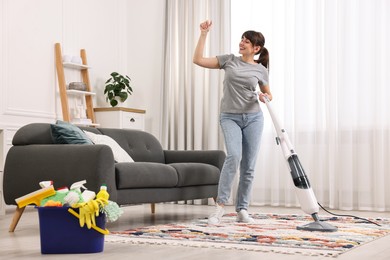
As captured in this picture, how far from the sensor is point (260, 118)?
3910 mm

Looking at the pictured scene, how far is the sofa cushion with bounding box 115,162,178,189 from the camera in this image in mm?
3555

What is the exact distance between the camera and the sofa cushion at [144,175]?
140 inches

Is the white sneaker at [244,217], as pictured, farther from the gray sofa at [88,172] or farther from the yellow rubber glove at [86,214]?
the yellow rubber glove at [86,214]

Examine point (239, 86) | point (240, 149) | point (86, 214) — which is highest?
point (239, 86)

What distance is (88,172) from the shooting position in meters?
3.41

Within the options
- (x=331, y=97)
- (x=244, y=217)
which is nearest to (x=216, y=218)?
(x=244, y=217)

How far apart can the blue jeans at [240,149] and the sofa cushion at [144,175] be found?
372mm

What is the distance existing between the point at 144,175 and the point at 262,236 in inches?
36.5

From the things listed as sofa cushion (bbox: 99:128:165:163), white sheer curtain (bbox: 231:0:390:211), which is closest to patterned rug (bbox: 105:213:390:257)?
sofa cushion (bbox: 99:128:165:163)

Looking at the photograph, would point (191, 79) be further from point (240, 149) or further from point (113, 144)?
point (240, 149)

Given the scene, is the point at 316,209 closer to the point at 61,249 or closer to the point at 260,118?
the point at 260,118

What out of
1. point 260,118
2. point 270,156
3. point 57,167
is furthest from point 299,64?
point 57,167

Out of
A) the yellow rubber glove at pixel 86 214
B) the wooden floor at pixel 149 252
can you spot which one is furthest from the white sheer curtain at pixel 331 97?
the yellow rubber glove at pixel 86 214

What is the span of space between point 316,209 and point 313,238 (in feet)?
1.26
